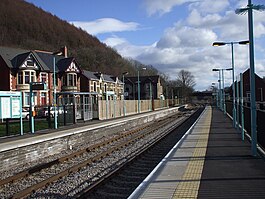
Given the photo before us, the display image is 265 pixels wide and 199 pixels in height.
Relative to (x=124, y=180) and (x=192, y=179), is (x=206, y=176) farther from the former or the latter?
(x=124, y=180)

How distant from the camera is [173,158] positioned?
11.4 m

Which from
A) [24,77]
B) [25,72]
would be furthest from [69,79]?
[24,77]

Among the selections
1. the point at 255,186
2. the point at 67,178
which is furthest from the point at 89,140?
the point at 255,186

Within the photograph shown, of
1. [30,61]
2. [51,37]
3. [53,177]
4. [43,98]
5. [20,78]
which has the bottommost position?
[53,177]

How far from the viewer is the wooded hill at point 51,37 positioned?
10250cm

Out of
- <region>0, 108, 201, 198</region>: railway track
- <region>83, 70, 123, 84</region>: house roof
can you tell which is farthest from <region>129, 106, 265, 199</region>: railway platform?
<region>83, 70, 123, 84</region>: house roof

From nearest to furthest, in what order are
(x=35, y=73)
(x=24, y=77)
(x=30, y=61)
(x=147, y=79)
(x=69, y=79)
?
(x=24, y=77) → (x=30, y=61) → (x=35, y=73) → (x=69, y=79) → (x=147, y=79)

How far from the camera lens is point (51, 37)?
12200 cm

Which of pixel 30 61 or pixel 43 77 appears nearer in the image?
pixel 30 61

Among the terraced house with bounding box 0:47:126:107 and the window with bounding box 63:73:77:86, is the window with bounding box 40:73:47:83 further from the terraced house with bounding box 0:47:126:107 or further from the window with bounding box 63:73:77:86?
the window with bounding box 63:73:77:86

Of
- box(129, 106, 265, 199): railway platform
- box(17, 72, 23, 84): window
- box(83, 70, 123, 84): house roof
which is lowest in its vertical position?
box(129, 106, 265, 199): railway platform

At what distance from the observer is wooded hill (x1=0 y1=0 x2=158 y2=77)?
102500mm

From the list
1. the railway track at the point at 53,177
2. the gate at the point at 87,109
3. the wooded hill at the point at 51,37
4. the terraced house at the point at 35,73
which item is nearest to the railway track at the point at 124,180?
the railway track at the point at 53,177

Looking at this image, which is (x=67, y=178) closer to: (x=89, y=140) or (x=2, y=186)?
(x=2, y=186)
